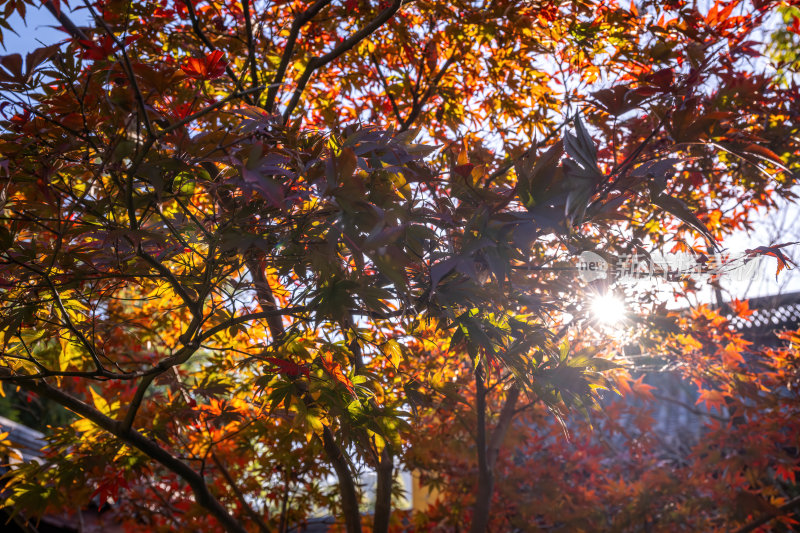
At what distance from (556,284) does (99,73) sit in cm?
137

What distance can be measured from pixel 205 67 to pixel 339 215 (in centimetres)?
57

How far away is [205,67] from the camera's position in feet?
4.12

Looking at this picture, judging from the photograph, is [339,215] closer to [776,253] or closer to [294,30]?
[776,253]

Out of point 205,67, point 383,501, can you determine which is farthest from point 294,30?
point 383,501

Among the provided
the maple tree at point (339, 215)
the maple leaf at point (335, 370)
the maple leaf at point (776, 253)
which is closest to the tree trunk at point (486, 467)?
the maple tree at point (339, 215)

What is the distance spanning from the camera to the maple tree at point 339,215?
105cm

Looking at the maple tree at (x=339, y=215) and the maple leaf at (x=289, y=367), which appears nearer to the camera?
the maple tree at (x=339, y=215)

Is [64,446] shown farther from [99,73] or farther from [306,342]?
[99,73]

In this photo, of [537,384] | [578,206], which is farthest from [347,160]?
Result: [537,384]

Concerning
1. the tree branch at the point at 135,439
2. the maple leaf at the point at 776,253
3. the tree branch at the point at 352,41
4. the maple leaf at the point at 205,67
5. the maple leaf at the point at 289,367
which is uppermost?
the tree branch at the point at 352,41

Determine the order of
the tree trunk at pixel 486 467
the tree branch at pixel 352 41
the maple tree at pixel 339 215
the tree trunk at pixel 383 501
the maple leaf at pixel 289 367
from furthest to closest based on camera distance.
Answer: the tree trunk at pixel 486 467 → the tree trunk at pixel 383 501 → the tree branch at pixel 352 41 → the maple leaf at pixel 289 367 → the maple tree at pixel 339 215

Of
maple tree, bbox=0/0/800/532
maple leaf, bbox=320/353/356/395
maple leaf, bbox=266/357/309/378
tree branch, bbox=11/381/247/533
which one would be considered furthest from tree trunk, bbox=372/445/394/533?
maple leaf, bbox=266/357/309/378

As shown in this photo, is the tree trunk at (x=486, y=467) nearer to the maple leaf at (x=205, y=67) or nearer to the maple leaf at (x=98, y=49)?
the maple leaf at (x=205, y=67)

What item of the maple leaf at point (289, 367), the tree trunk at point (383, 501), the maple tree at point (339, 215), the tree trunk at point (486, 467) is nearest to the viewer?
the maple tree at point (339, 215)
